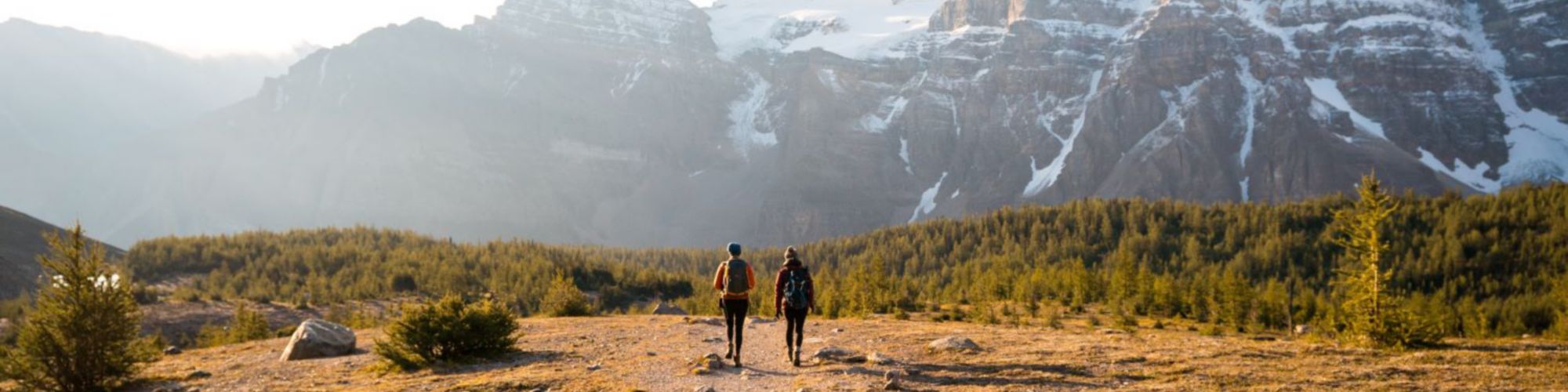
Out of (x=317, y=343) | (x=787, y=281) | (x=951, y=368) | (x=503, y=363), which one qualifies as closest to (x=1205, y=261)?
(x=951, y=368)

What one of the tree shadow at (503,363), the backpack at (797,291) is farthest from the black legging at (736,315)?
the tree shadow at (503,363)

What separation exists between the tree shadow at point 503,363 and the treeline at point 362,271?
52.0 meters

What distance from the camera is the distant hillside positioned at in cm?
7619

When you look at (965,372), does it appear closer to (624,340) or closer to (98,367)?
(624,340)

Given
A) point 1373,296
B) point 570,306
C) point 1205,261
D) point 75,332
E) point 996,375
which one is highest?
point 1373,296

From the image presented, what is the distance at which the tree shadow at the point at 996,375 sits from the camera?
17141 millimetres

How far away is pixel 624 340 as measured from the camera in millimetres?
29156

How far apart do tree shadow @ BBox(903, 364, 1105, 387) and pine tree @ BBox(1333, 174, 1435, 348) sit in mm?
9524

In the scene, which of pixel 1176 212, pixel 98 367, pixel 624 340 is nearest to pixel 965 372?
pixel 624 340

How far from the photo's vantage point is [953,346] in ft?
76.5

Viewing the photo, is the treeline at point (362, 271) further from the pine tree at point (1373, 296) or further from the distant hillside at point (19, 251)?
the pine tree at point (1373, 296)

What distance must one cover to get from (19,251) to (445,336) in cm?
9053

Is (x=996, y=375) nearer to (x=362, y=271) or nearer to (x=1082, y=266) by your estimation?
(x=1082, y=266)

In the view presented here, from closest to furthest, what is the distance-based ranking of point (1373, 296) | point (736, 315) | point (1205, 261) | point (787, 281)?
point (787, 281)
point (736, 315)
point (1373, 296)
point (1205, 261)
